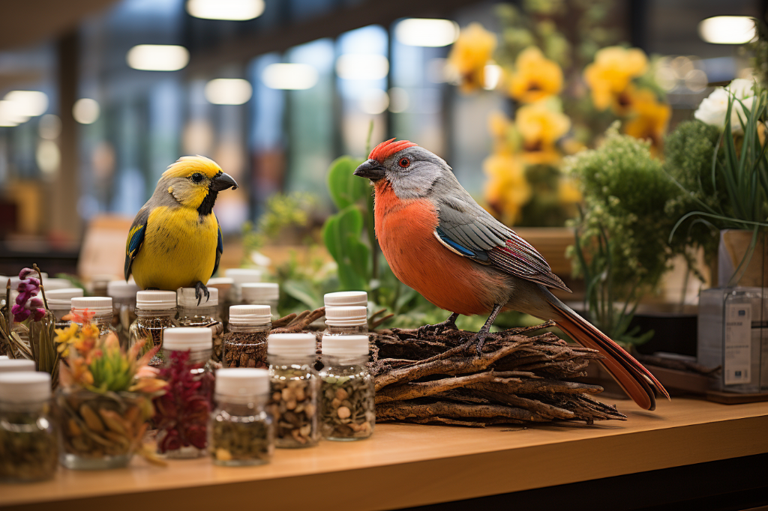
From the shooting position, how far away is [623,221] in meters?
1.42

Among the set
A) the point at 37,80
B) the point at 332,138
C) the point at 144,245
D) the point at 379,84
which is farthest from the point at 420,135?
the point at 37,80

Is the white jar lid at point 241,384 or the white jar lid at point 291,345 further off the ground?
the white jar lid at point 291,345

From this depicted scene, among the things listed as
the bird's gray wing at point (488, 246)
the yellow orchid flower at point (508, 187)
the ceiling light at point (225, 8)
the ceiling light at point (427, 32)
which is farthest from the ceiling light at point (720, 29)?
the ceiling light at point (225, 8)

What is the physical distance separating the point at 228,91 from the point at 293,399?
811 cm

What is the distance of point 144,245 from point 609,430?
0.83 meters

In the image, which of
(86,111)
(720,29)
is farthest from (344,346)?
(86,111)

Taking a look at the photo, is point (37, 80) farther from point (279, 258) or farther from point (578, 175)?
point (578, 175)

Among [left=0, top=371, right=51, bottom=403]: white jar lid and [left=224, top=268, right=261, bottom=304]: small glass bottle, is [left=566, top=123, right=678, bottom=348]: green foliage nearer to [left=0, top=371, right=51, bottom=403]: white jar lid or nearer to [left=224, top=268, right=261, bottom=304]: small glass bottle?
[left=224, top=268, right=261, bottom=304]: small glass bottle

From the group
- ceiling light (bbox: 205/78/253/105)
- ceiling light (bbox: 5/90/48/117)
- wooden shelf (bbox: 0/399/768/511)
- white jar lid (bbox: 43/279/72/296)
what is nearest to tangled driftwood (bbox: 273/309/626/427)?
wooden shelf (bbox: 0/399/768/511)

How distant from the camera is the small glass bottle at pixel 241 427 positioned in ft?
2.54

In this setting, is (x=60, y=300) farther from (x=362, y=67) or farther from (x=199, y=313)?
(x=362, y=67)

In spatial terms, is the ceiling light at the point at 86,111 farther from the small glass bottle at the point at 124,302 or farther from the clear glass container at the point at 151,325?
the clear glass container at the point at 151,325

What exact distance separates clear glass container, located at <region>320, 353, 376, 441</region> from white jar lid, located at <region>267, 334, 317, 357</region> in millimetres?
55

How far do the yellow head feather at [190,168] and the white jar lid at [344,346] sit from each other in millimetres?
426
